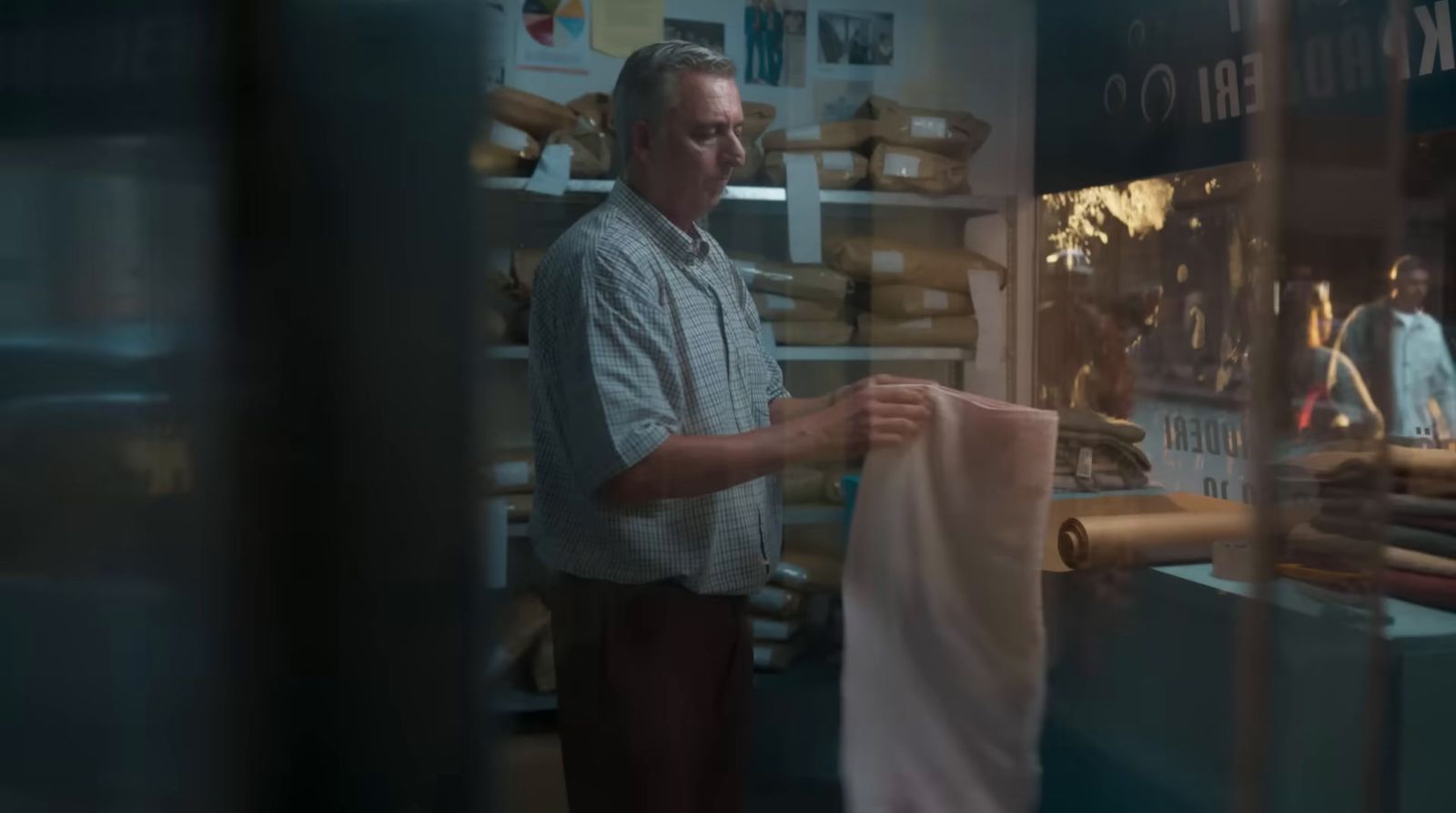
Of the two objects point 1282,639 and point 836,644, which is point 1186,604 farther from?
point 836,644

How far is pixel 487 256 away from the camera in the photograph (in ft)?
3.31

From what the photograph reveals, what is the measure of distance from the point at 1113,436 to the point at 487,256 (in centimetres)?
57

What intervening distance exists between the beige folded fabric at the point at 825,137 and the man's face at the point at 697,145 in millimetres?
36

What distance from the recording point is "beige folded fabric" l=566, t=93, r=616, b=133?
990mm

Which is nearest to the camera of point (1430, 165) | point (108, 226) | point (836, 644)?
point (108, 226)

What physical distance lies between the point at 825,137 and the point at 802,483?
291 mm

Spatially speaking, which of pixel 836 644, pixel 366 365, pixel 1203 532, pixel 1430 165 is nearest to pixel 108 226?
pixel 366 365

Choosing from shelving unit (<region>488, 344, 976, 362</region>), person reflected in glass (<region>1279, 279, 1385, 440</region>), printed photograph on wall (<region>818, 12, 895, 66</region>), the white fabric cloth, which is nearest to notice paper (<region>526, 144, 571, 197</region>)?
shelving unit (<region>488, 344, 976, 362</region>)

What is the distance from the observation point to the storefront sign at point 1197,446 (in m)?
1.07

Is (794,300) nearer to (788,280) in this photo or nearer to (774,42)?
(788,280)

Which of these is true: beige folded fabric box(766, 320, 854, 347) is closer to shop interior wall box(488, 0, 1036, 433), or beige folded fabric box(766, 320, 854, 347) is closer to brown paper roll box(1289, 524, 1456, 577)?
shop interior wall box(488, 0, 1036, 433)

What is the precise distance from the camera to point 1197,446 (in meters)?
1.07

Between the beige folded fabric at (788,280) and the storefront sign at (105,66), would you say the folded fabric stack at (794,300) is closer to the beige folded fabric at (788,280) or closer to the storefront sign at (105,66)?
the beige folded fabric at (788,280)

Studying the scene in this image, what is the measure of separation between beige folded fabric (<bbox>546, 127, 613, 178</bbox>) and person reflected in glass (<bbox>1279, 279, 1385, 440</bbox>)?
62 cm
